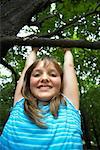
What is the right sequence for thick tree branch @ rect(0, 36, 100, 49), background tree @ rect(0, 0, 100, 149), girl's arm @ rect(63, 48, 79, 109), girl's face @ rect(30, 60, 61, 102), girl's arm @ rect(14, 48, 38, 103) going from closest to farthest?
girl's face @ rect(30, 60, 61, 102) < girl's arm @ rect(63, 48, 79, 109) < girl's arm @ rect(14, 48, 38, 103) < thick tree branch @ rect(0, 36, 100, 49) < background tree @ rect(0, 0, 100, 149)

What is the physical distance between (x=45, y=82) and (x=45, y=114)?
0.66ft

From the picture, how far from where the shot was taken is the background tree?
4.35 m

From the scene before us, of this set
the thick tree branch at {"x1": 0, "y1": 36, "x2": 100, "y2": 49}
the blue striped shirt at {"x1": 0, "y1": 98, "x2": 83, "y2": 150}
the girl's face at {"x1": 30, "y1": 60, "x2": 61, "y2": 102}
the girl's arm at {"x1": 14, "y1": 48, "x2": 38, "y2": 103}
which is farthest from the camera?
the thick tree branch at {"x1": 0, "y1": 36, "x2": 100, "y2": 49}

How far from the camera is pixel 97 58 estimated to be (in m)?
7.21

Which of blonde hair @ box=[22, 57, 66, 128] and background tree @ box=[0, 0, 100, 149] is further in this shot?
background tree @ box=[0, 0, 100, 149]

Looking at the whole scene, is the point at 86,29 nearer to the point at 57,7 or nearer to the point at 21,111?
the point at 57,7

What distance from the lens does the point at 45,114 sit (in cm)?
189

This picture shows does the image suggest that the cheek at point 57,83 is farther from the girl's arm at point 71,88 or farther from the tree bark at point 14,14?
the tree bark at point 14,14

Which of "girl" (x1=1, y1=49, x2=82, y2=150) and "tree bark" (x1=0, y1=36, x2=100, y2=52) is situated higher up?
"tree bark" (x1=0, y1=36, x2=100, y2=52)

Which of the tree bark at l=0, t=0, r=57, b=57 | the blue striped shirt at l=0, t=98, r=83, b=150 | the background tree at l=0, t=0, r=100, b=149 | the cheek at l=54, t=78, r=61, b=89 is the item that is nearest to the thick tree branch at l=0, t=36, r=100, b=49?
the background tree at l=0, t=0, r=100, b=149

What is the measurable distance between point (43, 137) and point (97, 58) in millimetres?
5585

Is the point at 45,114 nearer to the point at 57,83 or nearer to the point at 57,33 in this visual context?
the point at 57,83

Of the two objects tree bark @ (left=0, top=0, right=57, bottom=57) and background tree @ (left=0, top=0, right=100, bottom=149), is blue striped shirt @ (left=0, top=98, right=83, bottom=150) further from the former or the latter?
tree bark @ (left=0, top=0, right=57, bottom=57)

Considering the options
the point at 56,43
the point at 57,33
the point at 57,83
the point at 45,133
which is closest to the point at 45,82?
the point at 57,83
